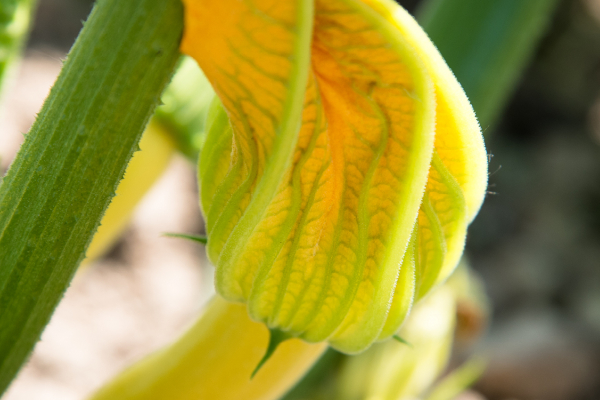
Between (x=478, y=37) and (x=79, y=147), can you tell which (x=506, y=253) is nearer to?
(x=478, y=37)

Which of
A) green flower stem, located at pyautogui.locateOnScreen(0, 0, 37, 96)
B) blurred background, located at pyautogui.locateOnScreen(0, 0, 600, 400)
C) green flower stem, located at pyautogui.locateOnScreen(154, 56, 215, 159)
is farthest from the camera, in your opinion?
blurred background, located at pyautogui.locateOnScreen(0, 0, 600, 400)

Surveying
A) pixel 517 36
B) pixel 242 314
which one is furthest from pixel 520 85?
pixel 242 314

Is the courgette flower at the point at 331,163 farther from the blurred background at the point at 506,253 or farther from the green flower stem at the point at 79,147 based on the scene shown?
the blurred background at the point at 506,253

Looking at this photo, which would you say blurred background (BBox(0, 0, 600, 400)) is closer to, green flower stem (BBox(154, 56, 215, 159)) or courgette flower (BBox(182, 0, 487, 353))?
green flower stem (BBox(154, 56, 215, 159))

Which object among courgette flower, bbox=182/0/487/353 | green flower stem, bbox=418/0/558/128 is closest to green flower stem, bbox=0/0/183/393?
courgette flower, bbox=182/0/487/353

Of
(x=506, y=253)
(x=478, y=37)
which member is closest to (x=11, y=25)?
(x=478, y=37)

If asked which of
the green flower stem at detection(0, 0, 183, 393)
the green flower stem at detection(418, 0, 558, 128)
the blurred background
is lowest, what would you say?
the blurred background

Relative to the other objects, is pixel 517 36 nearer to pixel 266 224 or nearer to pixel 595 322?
pixel 266 224
